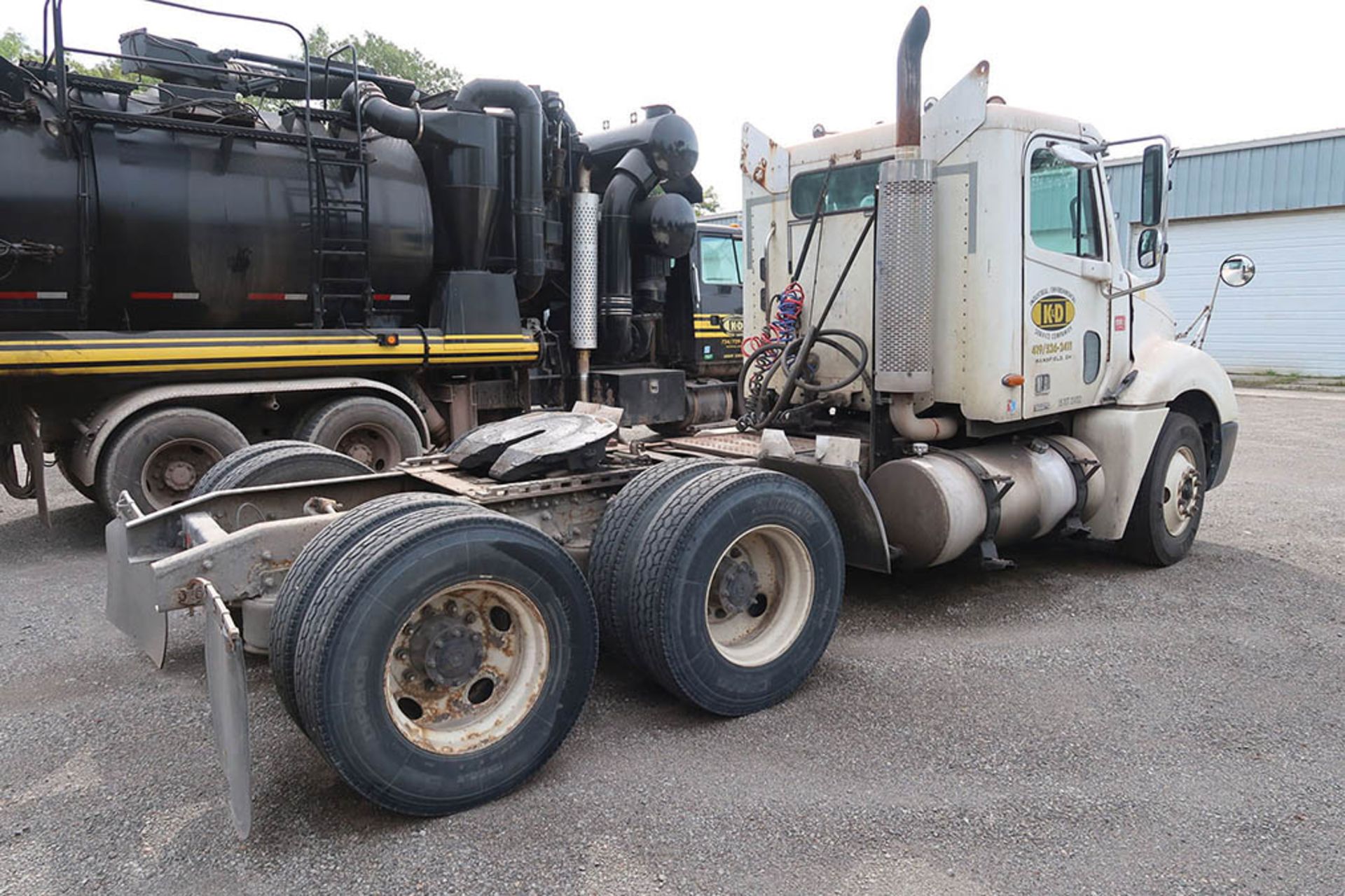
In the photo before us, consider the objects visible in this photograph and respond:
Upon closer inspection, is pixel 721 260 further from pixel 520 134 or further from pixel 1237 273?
pixel 1237 273

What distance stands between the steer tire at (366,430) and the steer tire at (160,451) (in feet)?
1.75

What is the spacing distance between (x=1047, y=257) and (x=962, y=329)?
680 millimetres

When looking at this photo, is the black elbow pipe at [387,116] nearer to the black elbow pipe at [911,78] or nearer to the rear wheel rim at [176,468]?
the rear wheel rim at [176,468]

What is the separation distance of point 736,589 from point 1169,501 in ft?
11.7

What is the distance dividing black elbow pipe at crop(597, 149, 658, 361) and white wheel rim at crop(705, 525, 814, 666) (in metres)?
5.58

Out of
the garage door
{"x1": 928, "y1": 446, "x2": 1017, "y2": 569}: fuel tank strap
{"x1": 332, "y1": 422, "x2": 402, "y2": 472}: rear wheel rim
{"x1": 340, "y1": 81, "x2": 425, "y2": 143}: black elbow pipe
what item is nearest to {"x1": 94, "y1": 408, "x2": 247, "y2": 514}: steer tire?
{"x1": 332, "y1": 422, "x2": 402, "y2": 472}: rear wheel rim

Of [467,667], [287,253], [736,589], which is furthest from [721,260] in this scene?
[467,667]

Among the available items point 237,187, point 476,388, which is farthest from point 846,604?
point 237,187

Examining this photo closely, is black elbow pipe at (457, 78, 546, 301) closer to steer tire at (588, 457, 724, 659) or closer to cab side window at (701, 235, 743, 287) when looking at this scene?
cab side window at (701, 235, 743, 287)

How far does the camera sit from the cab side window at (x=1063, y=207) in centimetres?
544

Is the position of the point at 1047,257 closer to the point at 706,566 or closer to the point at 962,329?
the point at 962,329

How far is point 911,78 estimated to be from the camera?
5172 mm

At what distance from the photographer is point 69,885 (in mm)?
2801

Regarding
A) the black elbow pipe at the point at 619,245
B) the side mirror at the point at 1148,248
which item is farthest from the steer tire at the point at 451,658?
the black elbow pipe at the point at 619,245
